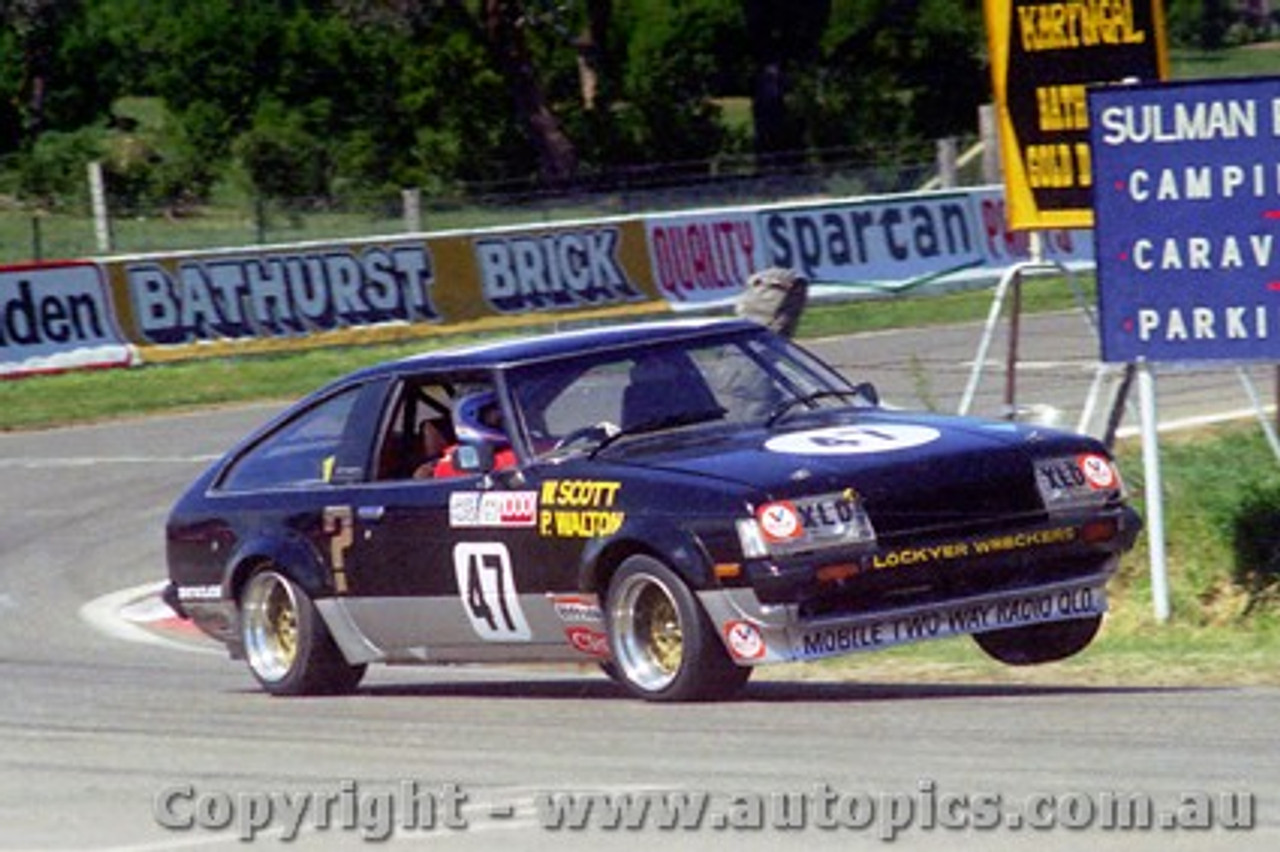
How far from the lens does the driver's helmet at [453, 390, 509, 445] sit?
11.7 meters

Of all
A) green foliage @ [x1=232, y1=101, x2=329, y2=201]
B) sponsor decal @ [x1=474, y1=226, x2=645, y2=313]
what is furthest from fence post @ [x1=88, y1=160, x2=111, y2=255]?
green foliage @ [x1=232, y1=101, x2=329, y2=201]

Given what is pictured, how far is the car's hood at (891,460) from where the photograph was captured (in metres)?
10.5

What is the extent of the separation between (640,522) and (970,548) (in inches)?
47.4

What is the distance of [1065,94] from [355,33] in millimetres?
48725

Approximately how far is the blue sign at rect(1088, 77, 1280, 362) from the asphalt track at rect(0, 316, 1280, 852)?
7.74 ft

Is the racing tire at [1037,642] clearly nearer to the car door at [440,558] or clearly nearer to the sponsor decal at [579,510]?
the sponsor decal at [579,510]

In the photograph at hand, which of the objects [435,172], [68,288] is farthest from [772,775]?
[435,172]

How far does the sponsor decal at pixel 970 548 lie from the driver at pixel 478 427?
69.0 inches

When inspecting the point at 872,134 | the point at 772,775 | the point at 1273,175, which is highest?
the point at 1273,175

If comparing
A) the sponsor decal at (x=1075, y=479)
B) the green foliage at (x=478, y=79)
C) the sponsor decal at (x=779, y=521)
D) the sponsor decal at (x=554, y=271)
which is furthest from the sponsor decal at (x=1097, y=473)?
the green foliage at (x=478, y=79)

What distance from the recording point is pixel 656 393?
11.6 metres

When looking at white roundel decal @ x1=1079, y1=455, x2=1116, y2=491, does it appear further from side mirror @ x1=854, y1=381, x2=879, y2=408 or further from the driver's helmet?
the driver's helmet

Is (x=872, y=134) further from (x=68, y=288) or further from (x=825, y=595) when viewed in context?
(x=825, y=595)

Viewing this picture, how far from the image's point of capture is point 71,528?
20.5 meters
